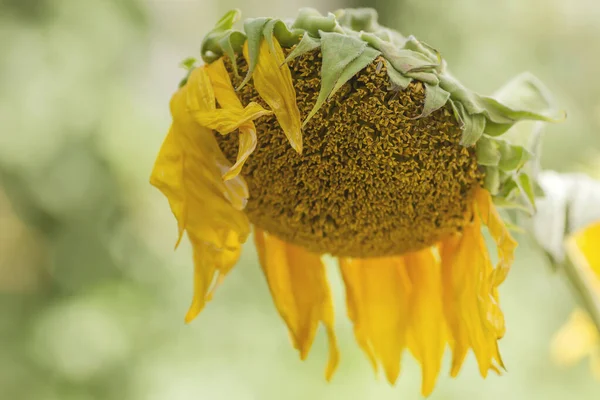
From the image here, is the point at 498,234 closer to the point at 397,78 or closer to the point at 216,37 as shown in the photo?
the point at 397,78

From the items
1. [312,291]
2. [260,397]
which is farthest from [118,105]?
[312,291]

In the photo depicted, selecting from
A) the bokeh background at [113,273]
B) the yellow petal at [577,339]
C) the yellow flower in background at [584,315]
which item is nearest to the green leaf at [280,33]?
the yellow flower in background at [584,315]

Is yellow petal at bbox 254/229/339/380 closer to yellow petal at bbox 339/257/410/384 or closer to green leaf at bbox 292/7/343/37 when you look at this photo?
yellow petal at bbox 339/257/410/384

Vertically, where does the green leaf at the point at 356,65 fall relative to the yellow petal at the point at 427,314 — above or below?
above

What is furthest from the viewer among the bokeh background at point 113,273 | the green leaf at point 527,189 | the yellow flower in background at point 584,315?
the bokeh background at point 113,273

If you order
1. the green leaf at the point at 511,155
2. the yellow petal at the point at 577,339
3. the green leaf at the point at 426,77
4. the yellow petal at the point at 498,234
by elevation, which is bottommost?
the yellow petal at the point at 577,339

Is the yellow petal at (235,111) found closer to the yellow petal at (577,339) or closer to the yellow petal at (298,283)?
the yellow petal at (298,283)

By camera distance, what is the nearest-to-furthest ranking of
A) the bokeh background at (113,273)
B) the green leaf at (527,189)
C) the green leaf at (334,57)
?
1. the green leaf at (334,57)
2. the green leaf at (527,189)
3. the bokeh background at (113,273)

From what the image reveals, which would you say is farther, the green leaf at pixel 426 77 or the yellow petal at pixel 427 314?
the yellow petal at pixel 427 314
